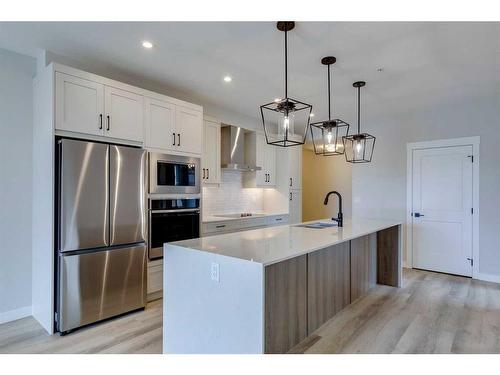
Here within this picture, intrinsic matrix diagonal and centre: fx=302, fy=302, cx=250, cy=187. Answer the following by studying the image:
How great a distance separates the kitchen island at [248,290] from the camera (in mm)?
1803

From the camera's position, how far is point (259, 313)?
5.73ft

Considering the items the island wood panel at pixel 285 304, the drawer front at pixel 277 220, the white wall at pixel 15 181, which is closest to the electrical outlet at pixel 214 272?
the island wood panel at pixel 285 304

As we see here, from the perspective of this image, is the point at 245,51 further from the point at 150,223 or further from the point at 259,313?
the point at 259,313

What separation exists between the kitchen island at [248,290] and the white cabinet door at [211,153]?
1.81 meters

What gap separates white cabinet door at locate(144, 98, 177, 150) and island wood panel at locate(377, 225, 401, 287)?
3.07m

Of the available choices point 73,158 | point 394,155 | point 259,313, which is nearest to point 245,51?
point 73,158

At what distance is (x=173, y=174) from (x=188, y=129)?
0.63 m

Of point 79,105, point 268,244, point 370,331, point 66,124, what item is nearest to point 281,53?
point 268,244

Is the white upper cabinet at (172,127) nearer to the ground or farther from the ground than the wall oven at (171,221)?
farther from the ground

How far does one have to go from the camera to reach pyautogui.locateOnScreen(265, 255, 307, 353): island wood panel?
2080 mm

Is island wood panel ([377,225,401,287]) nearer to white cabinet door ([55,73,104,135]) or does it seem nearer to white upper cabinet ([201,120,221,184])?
white upper cabinet ([201,120,221,184])

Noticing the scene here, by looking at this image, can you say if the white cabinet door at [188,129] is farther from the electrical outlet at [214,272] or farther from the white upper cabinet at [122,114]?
the electrical outlet at [214,272]
